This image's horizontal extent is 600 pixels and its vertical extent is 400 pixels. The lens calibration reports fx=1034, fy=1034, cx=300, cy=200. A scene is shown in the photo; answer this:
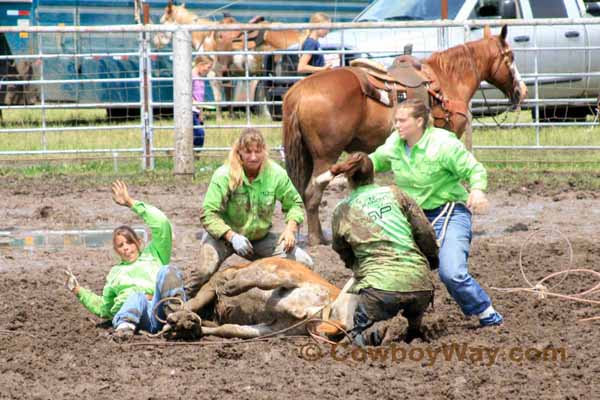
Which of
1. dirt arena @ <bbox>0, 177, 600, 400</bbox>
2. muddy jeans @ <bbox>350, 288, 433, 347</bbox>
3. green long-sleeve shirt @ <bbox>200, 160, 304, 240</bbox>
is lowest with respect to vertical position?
dirt arena @ <bbox>0, 177, 600, 400</bbox>

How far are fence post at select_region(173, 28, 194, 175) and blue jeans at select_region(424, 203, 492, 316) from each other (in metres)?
7.42

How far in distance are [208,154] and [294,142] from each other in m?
5.02

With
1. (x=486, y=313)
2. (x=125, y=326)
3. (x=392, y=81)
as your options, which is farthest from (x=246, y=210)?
(x=392, y=81)

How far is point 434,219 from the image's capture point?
21.0ft

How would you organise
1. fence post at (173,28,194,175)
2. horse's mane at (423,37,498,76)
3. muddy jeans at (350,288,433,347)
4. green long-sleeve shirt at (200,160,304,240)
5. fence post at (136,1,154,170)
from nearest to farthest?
muddy jeans at (350,288,433,347) < green long-sleeve shirt at (200,160,304,240) < horse's mane at (423,37,498,76) < fence post at (173,28,194,175) < fence post at (136,1,154,170)

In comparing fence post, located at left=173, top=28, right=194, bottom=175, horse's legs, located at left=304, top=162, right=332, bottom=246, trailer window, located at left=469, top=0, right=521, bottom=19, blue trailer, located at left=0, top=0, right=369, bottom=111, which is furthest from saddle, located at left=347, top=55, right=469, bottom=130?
blue trailer, located at left=0, top=0, right=369, bottom=111

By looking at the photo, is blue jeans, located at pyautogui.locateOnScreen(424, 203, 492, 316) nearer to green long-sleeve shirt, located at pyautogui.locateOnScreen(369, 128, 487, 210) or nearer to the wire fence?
green long-sleeve shirt, located at pyautogui.locateOnScreen(369, 128, 487, 210)

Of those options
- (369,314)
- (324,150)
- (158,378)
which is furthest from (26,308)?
(324,150)

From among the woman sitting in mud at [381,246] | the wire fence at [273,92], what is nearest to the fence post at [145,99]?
the wire fence at [273,92]

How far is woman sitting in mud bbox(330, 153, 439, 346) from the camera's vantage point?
5.82 meters

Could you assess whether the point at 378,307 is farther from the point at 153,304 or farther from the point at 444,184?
the point at 153,304

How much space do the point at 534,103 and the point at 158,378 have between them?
10160 millimetres

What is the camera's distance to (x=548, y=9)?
15.9m

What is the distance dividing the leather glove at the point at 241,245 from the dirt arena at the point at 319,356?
606 millimetres
